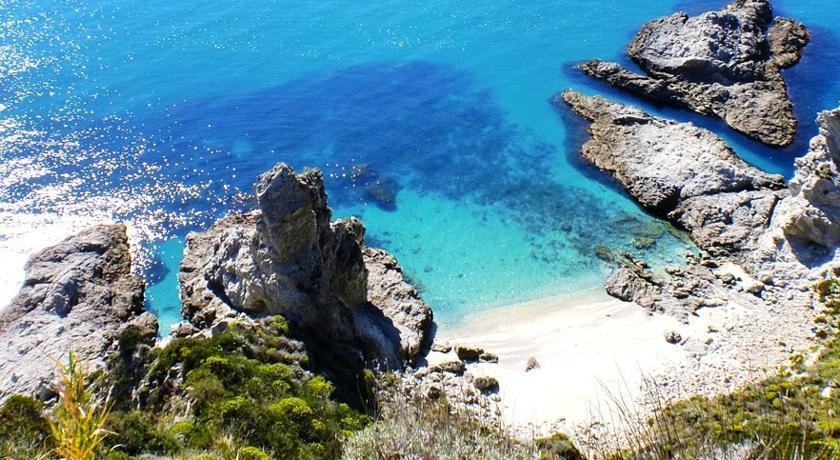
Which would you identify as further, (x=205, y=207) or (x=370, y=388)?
(x=205, y=207)

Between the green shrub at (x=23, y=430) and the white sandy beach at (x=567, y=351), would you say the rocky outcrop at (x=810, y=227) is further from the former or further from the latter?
the green shrub at (x=23, y=430)

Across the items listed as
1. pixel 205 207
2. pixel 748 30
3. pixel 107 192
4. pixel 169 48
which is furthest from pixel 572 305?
pixel 169 48

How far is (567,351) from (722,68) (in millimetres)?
29948

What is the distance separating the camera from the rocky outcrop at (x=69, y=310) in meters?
22.6

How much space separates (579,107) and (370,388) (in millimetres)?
31051

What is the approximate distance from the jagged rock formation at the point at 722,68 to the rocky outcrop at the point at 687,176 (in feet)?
15.8

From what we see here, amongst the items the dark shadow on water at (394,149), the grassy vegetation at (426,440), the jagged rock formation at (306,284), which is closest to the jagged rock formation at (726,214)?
the dark shadow on water at (394,149)

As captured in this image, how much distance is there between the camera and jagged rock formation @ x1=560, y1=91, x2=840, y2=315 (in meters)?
29.1

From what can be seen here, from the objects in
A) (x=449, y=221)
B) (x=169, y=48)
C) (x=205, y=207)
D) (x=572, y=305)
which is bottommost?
(x=572, y=305)

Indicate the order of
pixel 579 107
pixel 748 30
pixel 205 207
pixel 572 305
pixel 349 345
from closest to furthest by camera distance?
pixel 349 345 → pixel 572 305 → pixel 205 207 → pixel 579 107 → pixel 748 30

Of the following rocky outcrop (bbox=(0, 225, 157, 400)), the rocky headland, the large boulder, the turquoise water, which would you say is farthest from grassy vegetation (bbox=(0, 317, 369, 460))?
the large boulder

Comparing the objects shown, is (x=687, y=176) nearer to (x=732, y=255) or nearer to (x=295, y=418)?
(x=732, y=255)

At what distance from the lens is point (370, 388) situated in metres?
22.0

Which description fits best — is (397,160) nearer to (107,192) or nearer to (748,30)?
(107,192)
